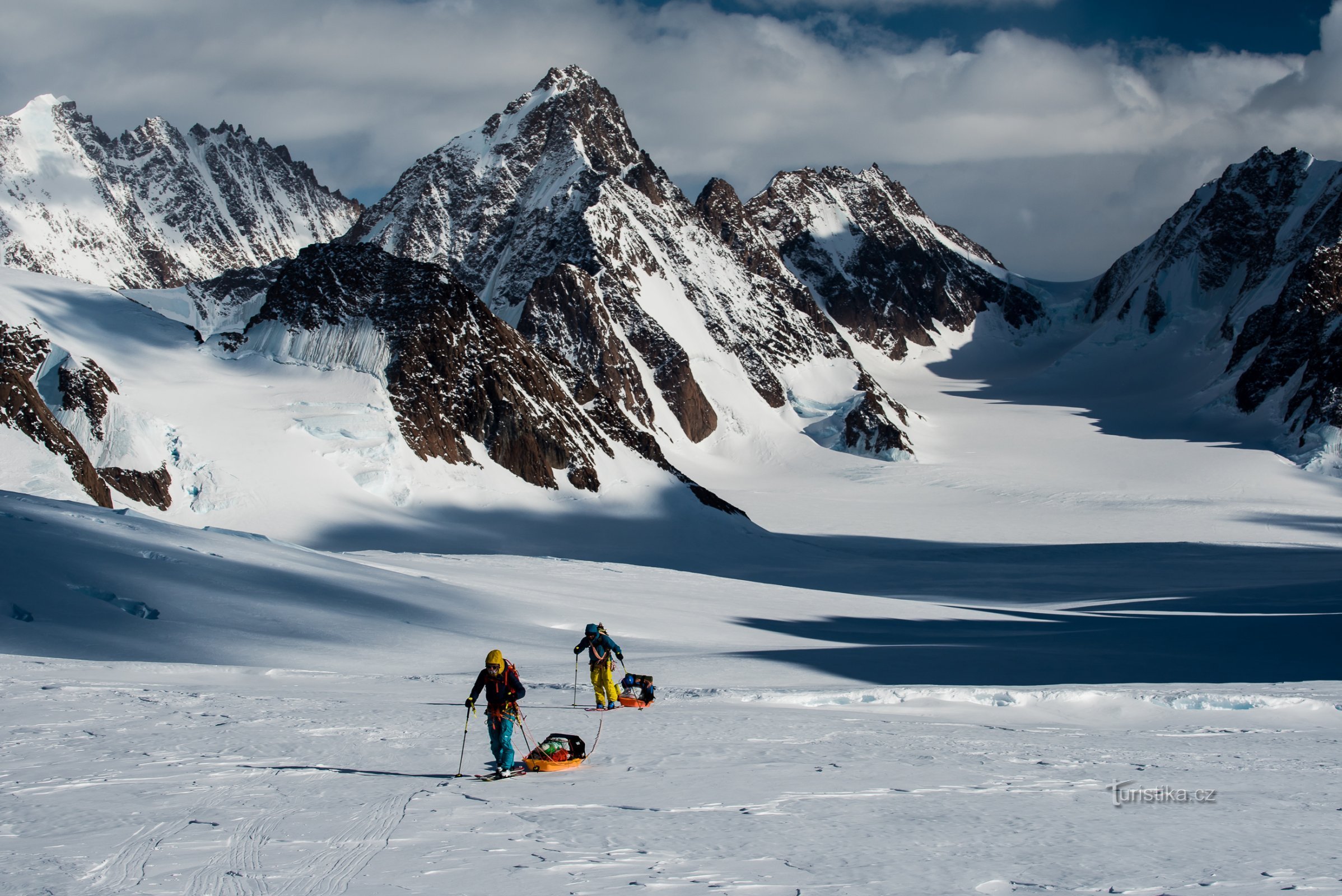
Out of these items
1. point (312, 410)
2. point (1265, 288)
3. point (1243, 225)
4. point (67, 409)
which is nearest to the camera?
point (67, 409)

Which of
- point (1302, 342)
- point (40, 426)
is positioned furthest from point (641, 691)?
point (1302, 342)

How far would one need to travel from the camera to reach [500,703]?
39.8 ft

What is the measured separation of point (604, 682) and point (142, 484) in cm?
3887

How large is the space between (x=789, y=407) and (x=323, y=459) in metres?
74.4

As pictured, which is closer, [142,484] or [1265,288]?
[142,484]

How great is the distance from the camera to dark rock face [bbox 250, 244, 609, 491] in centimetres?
6469

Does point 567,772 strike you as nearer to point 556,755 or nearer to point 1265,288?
point 556,755

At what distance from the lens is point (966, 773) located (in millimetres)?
11797

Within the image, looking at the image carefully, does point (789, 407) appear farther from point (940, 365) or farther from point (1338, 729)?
point (1338, 729)

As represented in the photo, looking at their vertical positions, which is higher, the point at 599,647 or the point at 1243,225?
the point at 1243,225

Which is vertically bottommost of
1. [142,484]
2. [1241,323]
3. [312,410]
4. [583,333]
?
[142,484]

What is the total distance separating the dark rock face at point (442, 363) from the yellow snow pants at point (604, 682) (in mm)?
46413

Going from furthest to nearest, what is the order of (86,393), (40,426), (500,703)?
(86,393) → (40,426) → (500,703)

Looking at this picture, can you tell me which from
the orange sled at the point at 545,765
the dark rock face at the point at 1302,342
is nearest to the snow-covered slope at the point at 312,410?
the orange sled at the point at 545,765
